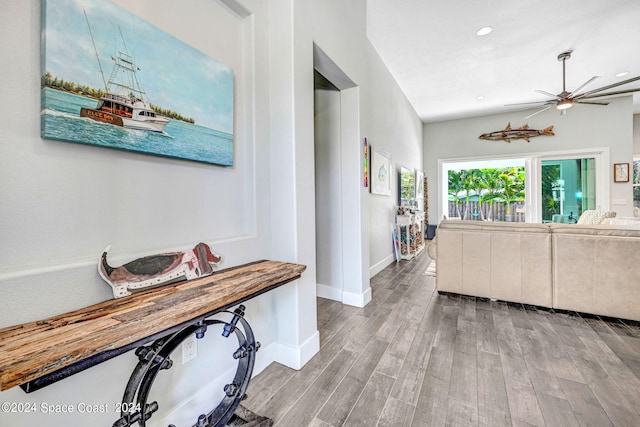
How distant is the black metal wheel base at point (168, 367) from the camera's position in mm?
893

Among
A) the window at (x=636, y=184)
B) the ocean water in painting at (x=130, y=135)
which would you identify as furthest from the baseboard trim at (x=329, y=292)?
the window at (x=636, y=184)

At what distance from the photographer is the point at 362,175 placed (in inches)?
110

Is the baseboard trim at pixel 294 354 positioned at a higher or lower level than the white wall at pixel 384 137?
lower

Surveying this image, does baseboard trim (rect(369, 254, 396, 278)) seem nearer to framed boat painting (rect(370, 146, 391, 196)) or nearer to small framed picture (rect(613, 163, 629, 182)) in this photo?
framed boat painting (rect(370, 146, 391, 196))

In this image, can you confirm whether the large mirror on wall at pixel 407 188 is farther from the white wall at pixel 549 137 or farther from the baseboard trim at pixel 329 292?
the baseboard trim at pixel 329 292

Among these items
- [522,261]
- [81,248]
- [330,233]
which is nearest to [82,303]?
[81,248]

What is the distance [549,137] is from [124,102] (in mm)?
7813

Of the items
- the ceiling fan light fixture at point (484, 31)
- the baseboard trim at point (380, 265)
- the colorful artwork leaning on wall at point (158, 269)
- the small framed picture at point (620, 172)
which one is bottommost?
the baseboard trim at point (380, 265)

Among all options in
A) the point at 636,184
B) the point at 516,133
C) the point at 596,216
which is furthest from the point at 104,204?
the point at 636,184

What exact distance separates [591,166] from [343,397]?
7.33 meters

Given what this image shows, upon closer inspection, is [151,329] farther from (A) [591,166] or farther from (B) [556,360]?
(A) [591,166]

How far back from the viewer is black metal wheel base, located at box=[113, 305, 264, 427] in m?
0.89

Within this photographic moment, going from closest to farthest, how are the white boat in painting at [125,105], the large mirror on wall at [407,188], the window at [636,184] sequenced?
the white boat in painting at [125,105] < the large mirror on wall at [407,188] < the window at [636,184]

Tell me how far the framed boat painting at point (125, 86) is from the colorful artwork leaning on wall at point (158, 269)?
458mm
